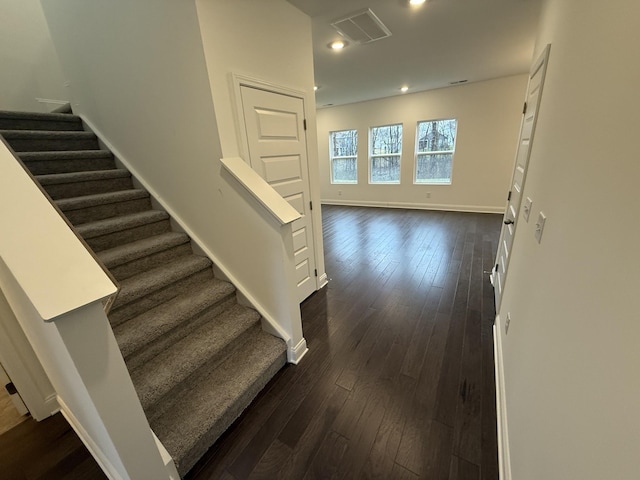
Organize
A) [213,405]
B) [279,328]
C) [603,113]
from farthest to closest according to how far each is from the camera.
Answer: [279,328] → [213,405] → [603,113]

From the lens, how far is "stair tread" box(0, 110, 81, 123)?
233 cm

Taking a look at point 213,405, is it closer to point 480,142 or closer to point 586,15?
point 586,15

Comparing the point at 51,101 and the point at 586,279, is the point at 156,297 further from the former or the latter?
the point at 51,101

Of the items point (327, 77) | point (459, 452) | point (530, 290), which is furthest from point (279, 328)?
A: point (327, 77)

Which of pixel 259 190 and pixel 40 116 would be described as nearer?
pixel 259 190

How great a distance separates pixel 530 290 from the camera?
1279 millimetres

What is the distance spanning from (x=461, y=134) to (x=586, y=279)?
19.3 feet

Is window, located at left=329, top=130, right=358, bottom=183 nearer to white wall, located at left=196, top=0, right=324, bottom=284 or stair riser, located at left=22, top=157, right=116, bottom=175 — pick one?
white wall, located at left=196, top=0, right=324, bottom=284

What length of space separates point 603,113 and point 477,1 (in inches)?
91.7

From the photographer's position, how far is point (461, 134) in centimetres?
555

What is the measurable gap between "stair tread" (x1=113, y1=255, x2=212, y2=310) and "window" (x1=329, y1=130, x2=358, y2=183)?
5794 mm

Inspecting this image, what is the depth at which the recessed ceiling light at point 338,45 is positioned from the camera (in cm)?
286

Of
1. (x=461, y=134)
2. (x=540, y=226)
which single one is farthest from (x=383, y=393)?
(x=461, y=134)

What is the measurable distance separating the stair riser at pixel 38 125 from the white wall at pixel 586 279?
13.0 ft
